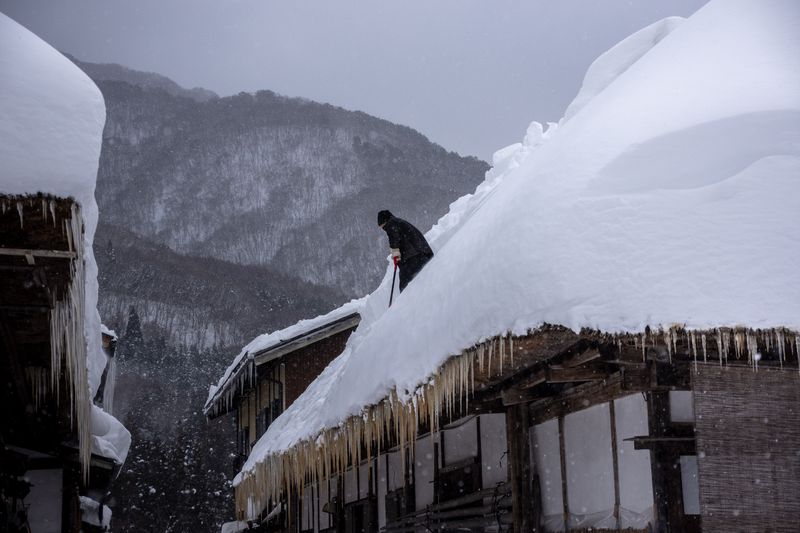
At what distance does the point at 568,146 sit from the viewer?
5.54m

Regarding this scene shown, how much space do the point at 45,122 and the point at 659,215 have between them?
3.57 metres

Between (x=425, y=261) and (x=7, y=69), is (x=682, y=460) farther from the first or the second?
(x=7, y=69)

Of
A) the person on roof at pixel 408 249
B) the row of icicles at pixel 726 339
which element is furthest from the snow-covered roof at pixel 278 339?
the row of icicles at pixel 726 339

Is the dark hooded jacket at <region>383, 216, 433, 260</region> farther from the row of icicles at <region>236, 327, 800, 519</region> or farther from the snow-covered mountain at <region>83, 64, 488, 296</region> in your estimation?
the snow-covered mountain at <region>83, 64, 488, 296</region>

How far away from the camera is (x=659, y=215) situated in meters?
4.50

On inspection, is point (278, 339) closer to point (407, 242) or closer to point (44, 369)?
point (407, 242)

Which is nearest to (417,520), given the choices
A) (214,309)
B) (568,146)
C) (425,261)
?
(425,261)

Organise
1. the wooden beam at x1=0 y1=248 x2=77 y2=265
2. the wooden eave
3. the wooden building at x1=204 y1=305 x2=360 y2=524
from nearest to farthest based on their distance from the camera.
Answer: the wooden beam at x1=0 y1=248 x2=77 y2=265, the wooden eave, the wooden building at x1=204 y1=305 x2=360 y2=524

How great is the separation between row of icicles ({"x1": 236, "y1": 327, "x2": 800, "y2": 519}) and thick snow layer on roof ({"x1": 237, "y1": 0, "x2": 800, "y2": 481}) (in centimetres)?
9

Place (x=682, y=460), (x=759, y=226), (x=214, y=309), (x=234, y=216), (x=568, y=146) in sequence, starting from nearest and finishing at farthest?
(x=759, y=226) → (x=682, y=460) → (x=568, y=146) → (x=214, y=309) → (x=234, y=216)

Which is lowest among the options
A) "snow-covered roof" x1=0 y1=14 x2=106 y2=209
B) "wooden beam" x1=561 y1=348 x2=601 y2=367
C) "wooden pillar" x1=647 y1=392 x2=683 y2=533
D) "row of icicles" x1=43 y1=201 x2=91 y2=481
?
"wooden pillar" x1=647 y1=392 x2=683 y2=533

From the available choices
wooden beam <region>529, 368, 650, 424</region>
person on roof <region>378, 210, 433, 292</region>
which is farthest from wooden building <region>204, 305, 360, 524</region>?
wooden beam <region>529, 368, 650, 424</region>

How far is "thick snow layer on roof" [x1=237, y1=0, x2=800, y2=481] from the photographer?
13.6 ft

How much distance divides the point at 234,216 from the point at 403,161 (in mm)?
29619
